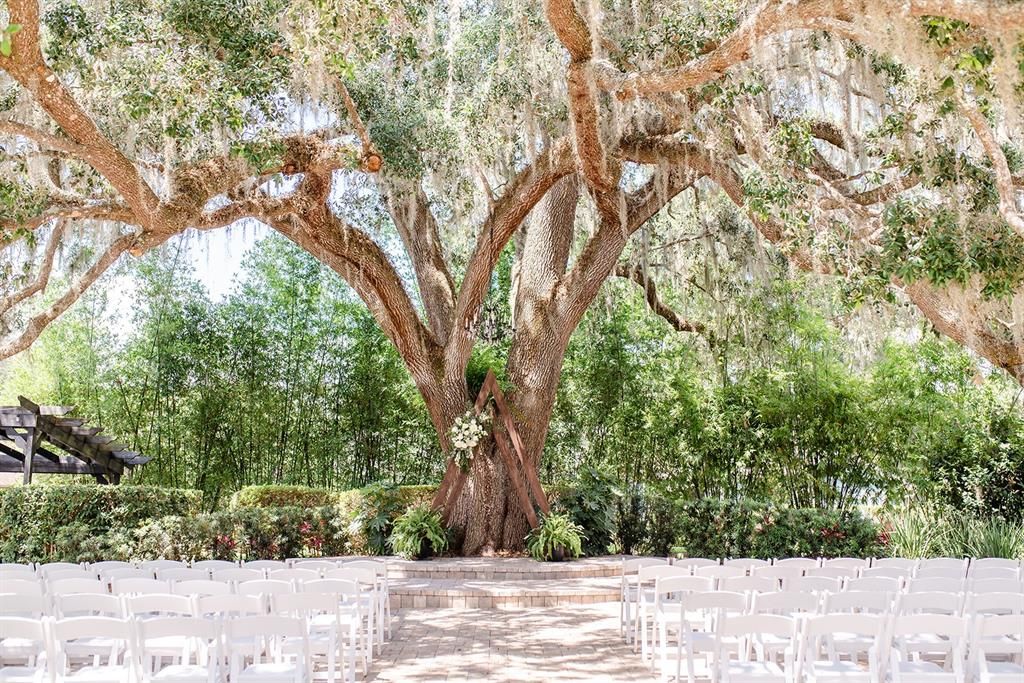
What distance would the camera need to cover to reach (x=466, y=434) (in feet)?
33.3

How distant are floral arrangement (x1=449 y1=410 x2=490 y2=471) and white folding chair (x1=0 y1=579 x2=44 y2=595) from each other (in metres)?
5.43

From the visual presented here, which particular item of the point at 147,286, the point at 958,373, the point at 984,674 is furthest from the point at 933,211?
the point at 147,286

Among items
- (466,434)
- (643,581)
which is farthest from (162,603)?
(466,434)

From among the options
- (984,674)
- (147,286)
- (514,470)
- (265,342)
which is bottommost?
(984,674)

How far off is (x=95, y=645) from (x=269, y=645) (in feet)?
3.22

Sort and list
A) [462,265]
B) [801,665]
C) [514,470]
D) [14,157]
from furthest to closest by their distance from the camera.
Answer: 1. [462,265]
2. [514,470]
3. [14,157]
4. [801,665]

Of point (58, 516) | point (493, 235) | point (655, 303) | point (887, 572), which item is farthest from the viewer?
point (655, 303)

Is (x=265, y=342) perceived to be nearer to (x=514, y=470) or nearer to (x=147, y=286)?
(x=147, y=286)

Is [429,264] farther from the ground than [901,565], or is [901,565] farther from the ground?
[429,264]

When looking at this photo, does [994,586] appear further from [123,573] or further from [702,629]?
[123,573]

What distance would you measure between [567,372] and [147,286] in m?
7.02

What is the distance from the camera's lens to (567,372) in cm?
1415

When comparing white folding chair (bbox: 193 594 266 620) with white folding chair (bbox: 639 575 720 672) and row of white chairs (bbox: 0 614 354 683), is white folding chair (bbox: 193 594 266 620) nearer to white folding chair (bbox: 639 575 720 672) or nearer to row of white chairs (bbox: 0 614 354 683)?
row of white chairs (bbox: 0 614 354 683)

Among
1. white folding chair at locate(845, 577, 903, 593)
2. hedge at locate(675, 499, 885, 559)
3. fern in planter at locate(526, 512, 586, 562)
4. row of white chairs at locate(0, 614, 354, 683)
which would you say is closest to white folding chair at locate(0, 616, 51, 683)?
row of white chairs at locate(0, 614, 354, 683)
